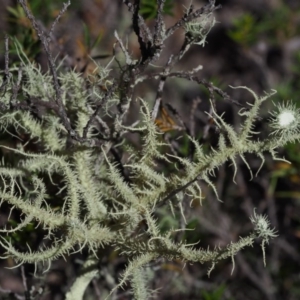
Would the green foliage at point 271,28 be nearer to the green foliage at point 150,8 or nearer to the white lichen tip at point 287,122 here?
the green foliage at point 150,8

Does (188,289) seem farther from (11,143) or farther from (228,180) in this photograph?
(11,143)

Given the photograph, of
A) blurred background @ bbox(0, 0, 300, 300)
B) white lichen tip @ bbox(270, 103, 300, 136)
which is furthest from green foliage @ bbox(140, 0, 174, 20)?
white lichen tip @ bbox(270, 103, 300, 136)

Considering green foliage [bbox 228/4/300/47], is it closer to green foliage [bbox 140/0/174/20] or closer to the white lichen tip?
green foliage [bbox 140/0/174/20]

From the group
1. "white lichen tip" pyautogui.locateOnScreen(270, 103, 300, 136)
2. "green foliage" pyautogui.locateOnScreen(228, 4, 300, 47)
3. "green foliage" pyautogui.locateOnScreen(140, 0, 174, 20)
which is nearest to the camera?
"white lichen tip" pyautogui.locateOnScreen(270, 103, 300, 136)

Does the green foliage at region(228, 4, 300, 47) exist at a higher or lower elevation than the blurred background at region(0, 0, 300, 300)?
higher

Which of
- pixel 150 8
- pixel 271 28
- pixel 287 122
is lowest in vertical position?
pixel 287 122

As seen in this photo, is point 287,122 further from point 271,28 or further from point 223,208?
point 271,28

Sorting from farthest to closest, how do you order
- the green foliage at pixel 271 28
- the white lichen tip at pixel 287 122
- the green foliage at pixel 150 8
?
the green foliage at pixel 271 28 → the green foliage at pixel 150 8 → the white lichen tip at pixel 287 122

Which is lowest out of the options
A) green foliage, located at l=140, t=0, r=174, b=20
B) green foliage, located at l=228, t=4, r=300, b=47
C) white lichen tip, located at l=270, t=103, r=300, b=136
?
white lichen tip, located at l=270, t=103, r=300, b=136

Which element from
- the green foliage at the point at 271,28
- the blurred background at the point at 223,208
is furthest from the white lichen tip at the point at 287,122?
the green foliage at the point at 271,28

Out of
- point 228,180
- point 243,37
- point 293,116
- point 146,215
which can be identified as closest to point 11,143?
point 146,215

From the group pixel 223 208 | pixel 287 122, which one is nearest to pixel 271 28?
pixel 223 208
